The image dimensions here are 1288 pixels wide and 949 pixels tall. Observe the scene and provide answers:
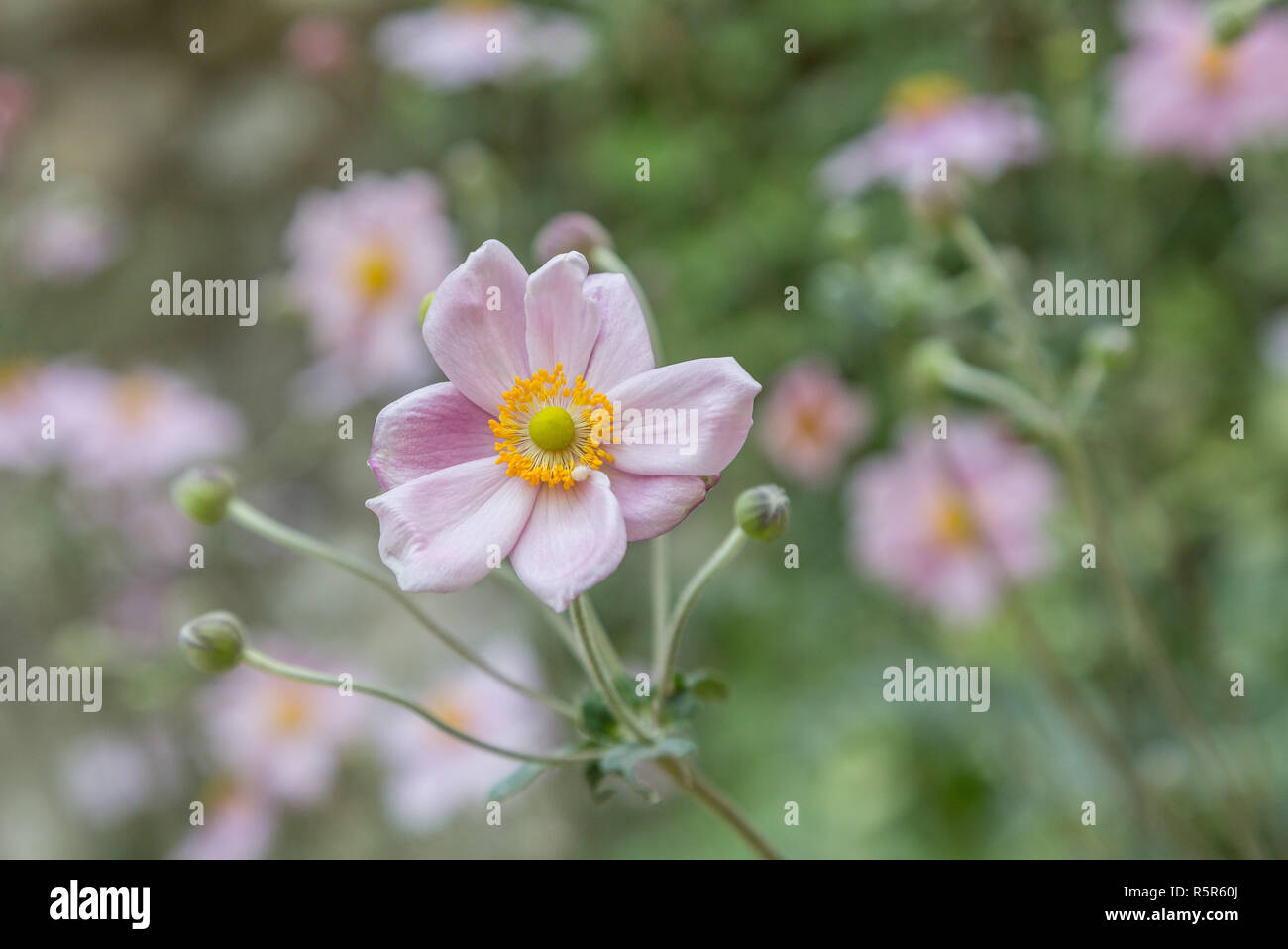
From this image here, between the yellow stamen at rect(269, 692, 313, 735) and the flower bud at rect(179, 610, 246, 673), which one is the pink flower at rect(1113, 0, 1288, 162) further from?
the yellow stamen at rect(269, 692, 313, 735)

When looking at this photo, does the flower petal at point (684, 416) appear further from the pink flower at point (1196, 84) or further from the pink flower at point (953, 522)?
the pink flower at point (1196, 84)

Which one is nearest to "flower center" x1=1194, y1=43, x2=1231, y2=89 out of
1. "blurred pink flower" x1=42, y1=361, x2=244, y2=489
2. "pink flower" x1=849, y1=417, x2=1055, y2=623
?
"pink flower" x1=849, y1=417, x2=1055, y2=623

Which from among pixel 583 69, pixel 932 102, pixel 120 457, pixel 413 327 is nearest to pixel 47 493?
pixel 120 457

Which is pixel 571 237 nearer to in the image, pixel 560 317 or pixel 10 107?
pixel 560 317
